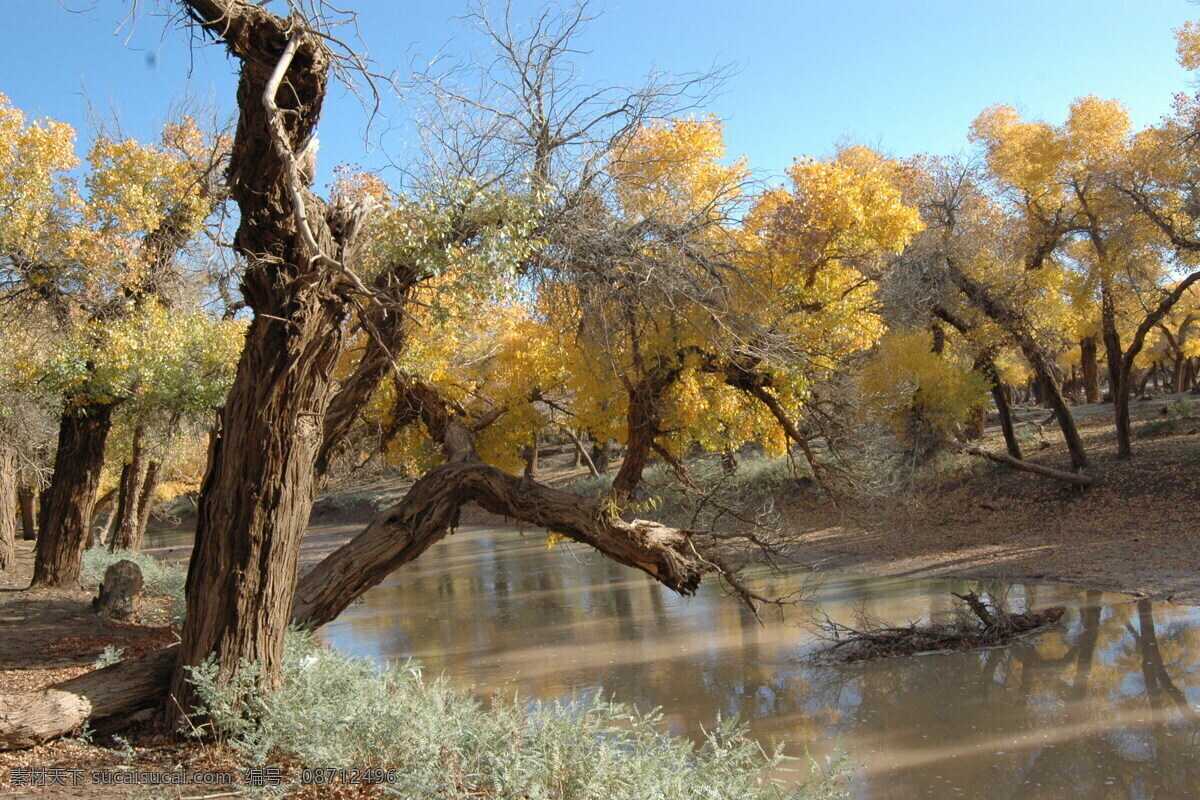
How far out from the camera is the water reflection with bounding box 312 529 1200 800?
26.8 feet

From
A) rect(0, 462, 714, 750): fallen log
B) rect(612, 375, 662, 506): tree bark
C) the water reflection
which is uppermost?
rect(612, 375, 662, 506): tree bark

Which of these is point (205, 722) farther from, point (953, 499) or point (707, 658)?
point (953, 499)

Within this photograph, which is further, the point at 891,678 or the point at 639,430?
the point at 891,678

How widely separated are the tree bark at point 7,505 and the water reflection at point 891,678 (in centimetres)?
621

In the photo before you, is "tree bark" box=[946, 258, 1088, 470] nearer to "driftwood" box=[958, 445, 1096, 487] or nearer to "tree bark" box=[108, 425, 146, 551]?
"driftwood" box=[958, 445, 1096, 487]

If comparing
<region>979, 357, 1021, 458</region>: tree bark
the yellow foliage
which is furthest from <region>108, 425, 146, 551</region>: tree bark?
<region>979, 357, 1021, 458</region>: tree bark

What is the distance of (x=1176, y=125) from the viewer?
673 inches

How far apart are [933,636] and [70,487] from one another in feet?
41.3

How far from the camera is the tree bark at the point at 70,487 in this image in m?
12.6

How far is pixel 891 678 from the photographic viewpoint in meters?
11.1

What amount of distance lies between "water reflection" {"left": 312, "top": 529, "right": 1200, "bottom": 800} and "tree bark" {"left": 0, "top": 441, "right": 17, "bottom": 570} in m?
6.21

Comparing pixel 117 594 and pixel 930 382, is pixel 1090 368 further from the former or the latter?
pixel 117 594

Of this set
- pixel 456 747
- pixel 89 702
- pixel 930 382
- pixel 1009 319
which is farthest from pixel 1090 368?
pixel 89 702

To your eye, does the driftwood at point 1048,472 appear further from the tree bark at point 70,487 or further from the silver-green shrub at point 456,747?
the tree bark at point 70,487
